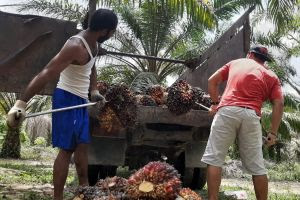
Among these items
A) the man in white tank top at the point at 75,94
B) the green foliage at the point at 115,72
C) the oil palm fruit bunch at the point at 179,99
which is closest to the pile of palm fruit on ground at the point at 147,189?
the man in white tank top at the point at 75,94

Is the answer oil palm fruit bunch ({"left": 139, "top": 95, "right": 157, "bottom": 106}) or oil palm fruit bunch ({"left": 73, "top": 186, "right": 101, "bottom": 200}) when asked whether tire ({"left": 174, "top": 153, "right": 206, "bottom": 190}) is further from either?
oil palm fruit bunch ({"left": 73, "top": 186, "right": 101, "bottom": 200})

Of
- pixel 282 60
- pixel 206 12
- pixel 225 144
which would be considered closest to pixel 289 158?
pixel 282 60

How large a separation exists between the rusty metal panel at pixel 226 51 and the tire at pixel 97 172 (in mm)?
1650

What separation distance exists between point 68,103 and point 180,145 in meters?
2.18

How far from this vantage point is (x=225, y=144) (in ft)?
14.1

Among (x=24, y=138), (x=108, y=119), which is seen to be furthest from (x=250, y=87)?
(x=24, y=138)

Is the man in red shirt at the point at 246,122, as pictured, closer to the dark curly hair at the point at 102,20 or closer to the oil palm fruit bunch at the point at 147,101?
the oil palm fruit bunch at the point at 147,101

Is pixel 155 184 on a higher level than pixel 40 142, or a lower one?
higher

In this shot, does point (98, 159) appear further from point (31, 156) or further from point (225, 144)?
point (31, 156)

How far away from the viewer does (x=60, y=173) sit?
385cm

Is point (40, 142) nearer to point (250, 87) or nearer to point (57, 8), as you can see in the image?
point (57, 8)

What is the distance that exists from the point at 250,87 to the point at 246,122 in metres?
0.33

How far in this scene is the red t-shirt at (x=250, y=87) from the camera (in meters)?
4.32

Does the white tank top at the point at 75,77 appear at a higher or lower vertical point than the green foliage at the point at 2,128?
higher
